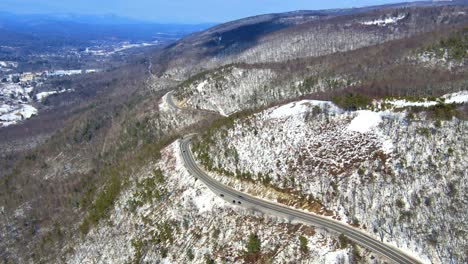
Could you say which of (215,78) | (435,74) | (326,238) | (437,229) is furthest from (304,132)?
(215,78)

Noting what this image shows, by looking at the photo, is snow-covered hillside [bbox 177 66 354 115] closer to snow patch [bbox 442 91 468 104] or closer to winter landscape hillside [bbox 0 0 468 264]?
winter landscape hillside [bbox 0 0 468 264]

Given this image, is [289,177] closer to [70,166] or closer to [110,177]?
[110,177]

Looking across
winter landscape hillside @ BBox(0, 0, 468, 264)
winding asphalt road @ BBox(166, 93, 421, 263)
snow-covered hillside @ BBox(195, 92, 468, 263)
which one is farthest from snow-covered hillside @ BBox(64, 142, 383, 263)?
snow-covered hillside @ BBox(195, 92, 468, 263)

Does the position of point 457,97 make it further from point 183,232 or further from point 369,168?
point 183,232

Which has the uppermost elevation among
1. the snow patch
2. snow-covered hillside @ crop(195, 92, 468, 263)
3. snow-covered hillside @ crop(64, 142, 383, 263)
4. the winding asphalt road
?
the snow patch

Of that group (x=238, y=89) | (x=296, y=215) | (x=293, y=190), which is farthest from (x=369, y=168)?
(x=238, y=89)

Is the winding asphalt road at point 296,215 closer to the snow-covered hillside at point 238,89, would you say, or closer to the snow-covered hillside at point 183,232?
the snow-covered hillside at point 183,232
